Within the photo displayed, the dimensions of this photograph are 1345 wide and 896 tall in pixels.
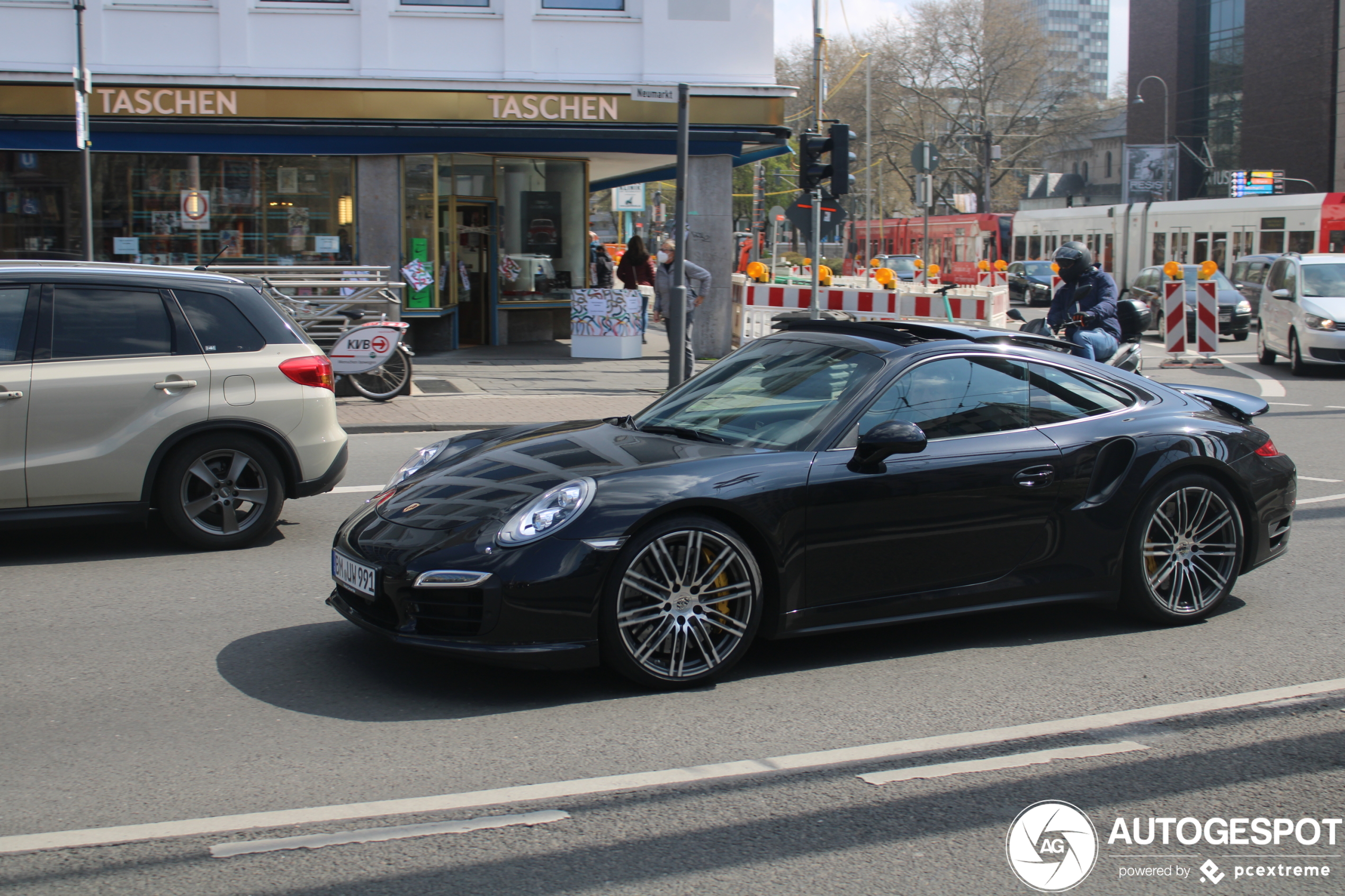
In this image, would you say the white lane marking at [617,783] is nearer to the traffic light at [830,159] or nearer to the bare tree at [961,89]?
the traffic light at [830,159]

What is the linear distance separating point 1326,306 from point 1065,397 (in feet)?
51.0

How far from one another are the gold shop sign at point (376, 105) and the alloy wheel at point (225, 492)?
12.2m

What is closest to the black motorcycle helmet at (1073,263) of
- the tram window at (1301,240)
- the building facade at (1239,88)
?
the tram window at (1301,240)

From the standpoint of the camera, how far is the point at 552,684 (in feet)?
15.8

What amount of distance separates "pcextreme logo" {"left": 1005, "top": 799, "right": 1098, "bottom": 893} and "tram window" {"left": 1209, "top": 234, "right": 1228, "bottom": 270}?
3227 cm

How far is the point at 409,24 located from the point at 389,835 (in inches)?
665

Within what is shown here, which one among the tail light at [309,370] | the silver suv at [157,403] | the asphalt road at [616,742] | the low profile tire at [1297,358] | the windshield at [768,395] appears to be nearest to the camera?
the asphalt road at [616,742]

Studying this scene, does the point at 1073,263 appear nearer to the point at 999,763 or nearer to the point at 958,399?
the point at 958,399

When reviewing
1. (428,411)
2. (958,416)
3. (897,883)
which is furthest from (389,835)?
(428,411)

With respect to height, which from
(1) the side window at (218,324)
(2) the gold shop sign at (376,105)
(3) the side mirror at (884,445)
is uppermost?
(2) the gold shop sign at (376,105)

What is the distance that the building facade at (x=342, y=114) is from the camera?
17656 millimetres

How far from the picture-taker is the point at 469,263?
68.2ft

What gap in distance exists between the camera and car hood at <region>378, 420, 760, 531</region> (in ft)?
15.4

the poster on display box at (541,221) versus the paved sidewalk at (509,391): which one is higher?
the poster on display box at (541,221)
